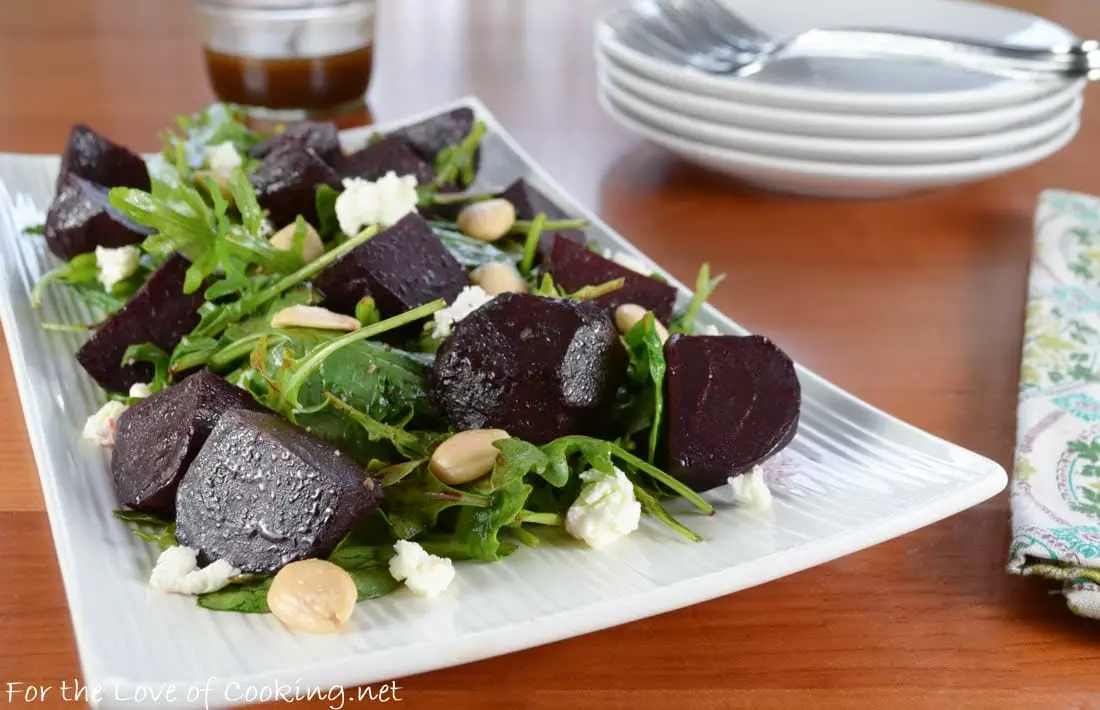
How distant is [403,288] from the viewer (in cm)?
130

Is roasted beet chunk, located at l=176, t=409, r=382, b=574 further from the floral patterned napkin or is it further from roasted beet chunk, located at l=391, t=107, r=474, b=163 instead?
roasted beet chunk, located at l=391, t=107, r=474, b=163

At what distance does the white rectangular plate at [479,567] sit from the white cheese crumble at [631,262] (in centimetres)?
26

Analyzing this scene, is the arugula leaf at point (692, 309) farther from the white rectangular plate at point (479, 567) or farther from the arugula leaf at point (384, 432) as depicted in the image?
the arugula leaf at point (384, 432)

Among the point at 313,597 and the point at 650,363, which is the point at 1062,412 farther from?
the point at 313,597

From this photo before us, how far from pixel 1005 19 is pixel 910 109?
0.70 m

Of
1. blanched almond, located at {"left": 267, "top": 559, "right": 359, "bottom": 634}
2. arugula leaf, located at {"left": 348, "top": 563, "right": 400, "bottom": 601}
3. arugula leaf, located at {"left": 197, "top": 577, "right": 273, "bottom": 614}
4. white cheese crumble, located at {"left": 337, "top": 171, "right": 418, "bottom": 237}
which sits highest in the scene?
white cheese crumble, located at {"left": 337, "top": 171, "right": 418, "bottom": 237}

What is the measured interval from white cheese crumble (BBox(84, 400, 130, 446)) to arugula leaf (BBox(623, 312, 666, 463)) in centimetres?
50

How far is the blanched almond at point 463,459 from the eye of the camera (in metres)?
1.05

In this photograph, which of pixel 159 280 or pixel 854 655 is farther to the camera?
pixel 159 280

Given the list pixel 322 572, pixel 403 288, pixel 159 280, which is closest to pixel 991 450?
pixel 403 288

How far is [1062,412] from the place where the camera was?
1.33 m

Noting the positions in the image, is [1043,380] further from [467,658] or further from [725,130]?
[467,658]

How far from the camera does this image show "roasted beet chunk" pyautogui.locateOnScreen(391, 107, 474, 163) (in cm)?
186

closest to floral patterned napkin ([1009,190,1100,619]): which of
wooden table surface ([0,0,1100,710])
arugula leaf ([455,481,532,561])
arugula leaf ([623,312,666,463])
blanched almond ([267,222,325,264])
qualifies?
wooden table surface ([0,0,1100,710])
